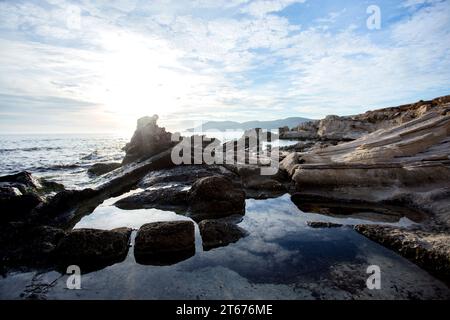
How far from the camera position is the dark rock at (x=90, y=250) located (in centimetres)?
538

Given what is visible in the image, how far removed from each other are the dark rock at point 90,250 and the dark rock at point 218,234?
181 cm

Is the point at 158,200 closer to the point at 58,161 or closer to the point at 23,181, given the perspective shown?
the point at 23,181

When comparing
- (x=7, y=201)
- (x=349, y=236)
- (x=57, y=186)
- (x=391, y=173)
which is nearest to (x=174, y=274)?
(x=349, y=236)

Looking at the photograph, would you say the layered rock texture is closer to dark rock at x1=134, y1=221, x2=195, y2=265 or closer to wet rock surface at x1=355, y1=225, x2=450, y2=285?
wet rock surface at x1=355, y1=225, x2=450, y2=285

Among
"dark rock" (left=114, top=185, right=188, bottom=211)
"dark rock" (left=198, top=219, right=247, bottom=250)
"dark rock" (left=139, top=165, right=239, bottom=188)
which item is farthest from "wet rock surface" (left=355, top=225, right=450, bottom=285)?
"dark rock" (left=139, top=165, right=239, bottom=188)

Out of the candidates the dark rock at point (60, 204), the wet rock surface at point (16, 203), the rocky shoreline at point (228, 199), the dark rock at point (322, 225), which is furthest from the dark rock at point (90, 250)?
the dark rock at point (322, 225)

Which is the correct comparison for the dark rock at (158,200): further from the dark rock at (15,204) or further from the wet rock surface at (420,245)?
the wet rock surface at (420,245)

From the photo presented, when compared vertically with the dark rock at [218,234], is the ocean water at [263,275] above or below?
below

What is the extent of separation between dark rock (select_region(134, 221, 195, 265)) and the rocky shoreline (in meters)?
0.02

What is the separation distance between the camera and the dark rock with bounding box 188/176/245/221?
8.45 m

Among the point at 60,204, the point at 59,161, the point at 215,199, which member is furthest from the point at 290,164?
the point at 59,161

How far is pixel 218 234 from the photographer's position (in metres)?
6.43
